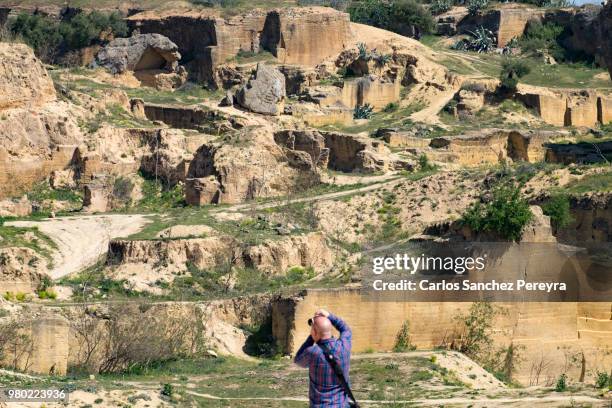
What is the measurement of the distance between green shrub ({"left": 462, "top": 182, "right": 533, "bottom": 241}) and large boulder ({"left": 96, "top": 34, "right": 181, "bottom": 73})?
28847 mm

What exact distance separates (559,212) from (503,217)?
20.3ft

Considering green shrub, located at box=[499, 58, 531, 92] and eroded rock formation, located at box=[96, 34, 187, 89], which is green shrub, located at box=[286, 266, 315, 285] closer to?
green shrub, located at box=[499, 58, 531, 92]

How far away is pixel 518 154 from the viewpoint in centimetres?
7812

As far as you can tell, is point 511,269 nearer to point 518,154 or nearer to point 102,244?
point 102,244

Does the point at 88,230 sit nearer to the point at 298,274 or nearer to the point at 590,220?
the point at 298,274

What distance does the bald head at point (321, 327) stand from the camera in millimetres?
32219

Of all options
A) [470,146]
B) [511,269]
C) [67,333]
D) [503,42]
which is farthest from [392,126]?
[67,333]

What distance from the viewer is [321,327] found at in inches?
1273

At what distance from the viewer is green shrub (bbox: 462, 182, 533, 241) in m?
55.7

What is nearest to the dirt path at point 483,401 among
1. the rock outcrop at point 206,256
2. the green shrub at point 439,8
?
the rock outcrop at point 206,256

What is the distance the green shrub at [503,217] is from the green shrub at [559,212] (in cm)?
80

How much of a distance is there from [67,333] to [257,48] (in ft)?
139

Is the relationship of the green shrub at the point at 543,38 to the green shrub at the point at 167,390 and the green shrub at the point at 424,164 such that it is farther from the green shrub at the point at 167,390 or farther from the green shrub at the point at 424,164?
the green shrub at the point at 167,390

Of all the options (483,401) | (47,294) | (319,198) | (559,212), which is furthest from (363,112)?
(483,401)
